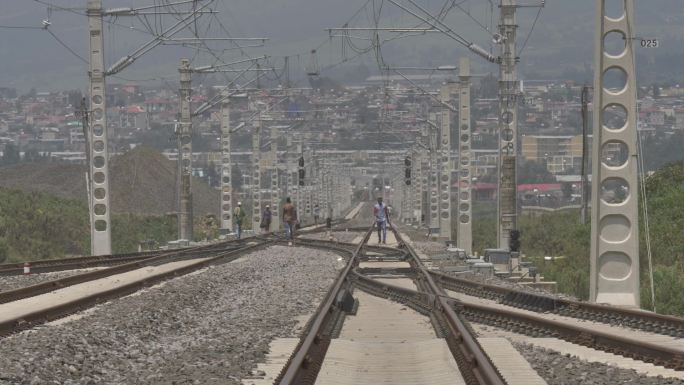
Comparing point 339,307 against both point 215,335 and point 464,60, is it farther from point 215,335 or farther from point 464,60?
point 464,60

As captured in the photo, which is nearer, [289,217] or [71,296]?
[71,296]

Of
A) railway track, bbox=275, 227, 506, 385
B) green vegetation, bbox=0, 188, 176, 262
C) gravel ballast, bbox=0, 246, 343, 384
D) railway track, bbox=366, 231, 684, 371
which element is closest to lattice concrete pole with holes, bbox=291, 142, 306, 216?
green vegetation, bbox=0, 188, 176, 262

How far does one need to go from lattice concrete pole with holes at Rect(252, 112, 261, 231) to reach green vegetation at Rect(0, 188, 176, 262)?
16.9 ft

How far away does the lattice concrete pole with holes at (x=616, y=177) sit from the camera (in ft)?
70.7

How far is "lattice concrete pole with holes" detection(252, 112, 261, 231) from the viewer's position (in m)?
86.0

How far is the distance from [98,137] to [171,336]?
28.5m

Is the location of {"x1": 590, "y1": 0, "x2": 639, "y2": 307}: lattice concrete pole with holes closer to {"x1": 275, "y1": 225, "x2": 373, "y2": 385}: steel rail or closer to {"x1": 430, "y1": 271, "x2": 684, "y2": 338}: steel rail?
{"x1": 430, "y1": 271, "x2": 684, "y2": 338}: steel rail

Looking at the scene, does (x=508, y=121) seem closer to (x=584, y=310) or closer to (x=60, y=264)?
(x=60, y=264)

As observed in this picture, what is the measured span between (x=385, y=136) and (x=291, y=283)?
90035mm

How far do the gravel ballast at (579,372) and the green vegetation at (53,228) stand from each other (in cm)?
4079

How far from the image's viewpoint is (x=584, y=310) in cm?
2020

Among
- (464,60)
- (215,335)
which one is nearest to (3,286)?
(215,335)

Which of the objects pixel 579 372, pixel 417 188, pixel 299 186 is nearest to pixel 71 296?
pixel 579 372

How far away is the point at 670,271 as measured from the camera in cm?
3234
